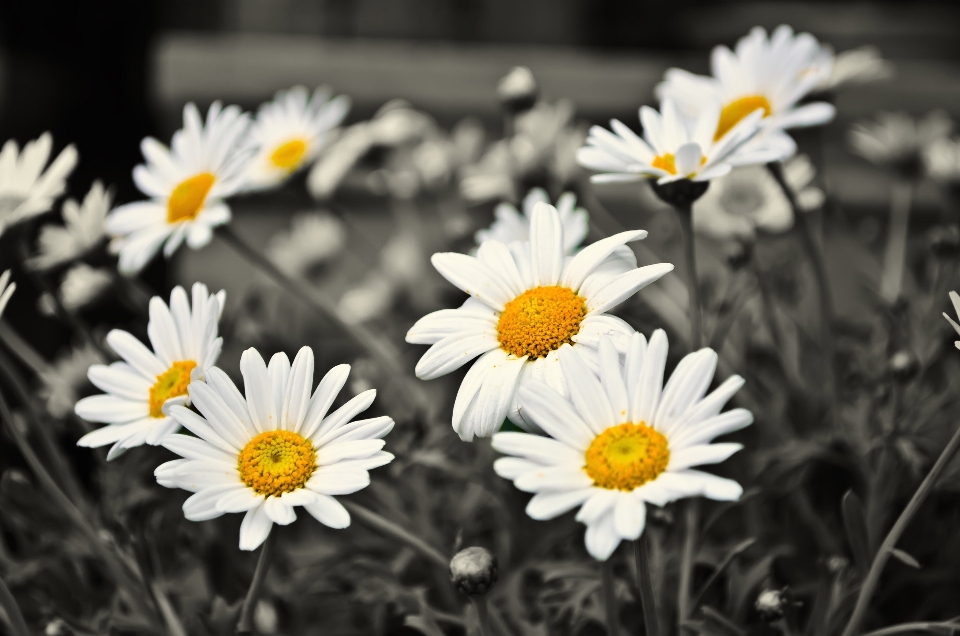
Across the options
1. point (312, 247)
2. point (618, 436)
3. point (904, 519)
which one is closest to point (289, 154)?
point (312, 247)

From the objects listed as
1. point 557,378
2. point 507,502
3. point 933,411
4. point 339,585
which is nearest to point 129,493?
point 339,585

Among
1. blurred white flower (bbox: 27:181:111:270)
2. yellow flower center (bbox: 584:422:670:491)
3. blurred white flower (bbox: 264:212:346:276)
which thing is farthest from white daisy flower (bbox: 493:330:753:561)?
blurred white flower (bbox: 264:212:346:276)

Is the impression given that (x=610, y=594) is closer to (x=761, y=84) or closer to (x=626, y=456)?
(x=626, y=456)

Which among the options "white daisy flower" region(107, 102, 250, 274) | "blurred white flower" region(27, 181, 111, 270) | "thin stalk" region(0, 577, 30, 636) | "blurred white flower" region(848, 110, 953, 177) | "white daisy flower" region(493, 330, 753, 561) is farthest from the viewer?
"blurred white flower" region(848, 110, 953, 177)

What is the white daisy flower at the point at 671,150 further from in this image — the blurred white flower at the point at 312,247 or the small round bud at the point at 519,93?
the blurred white flower at the point at 312,247

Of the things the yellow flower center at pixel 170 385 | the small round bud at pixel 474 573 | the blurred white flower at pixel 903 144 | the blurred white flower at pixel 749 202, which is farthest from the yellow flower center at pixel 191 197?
the blurred white flower at pixel 903 144

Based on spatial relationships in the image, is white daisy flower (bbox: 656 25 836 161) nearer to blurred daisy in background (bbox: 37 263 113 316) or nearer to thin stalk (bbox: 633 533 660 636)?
thin stalk (bbox: 633 533 660 636)
